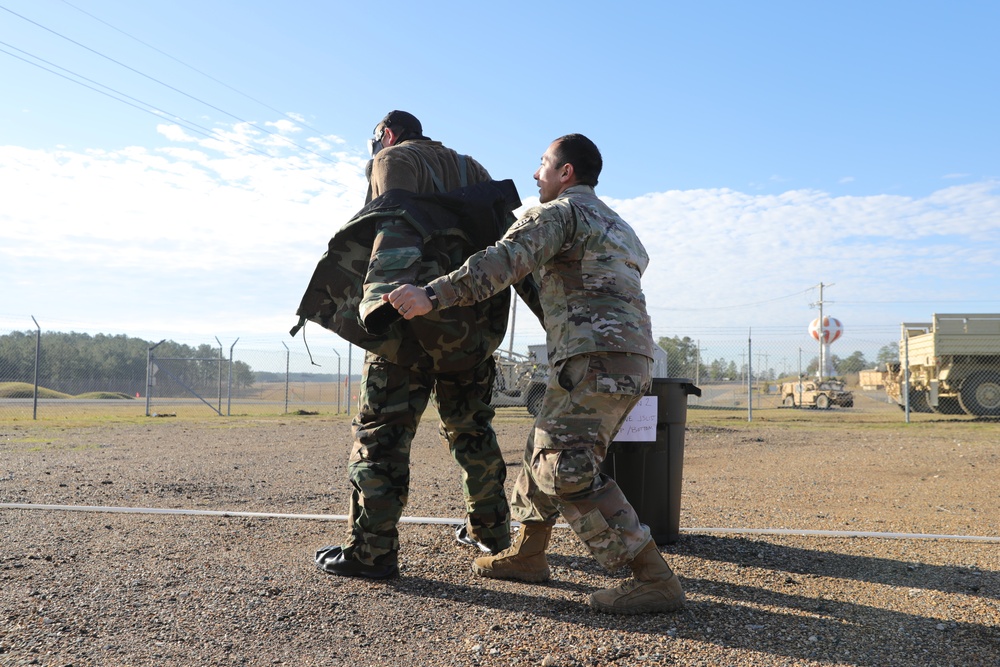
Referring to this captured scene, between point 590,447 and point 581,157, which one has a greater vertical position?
point 581,157

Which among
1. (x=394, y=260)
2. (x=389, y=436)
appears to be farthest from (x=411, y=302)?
(x=389, y=436)

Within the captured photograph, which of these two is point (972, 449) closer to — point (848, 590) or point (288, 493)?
point (848, 590)

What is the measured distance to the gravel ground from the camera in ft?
7.73

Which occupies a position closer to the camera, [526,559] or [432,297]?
[432,297]

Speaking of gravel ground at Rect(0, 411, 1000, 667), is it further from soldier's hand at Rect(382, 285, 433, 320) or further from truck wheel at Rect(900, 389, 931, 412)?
truck wheel at Rect(900, 389, 931, 412)

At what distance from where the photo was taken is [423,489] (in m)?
5.84

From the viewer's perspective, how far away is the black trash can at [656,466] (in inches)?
146

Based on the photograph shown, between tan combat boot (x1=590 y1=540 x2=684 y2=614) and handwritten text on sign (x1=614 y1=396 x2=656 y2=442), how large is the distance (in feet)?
3.18

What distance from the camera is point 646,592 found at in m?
2.69

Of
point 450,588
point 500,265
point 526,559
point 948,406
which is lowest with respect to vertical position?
point 450,588

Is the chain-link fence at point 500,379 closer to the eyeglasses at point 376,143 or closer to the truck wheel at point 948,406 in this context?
the truck wheel at point 948,406

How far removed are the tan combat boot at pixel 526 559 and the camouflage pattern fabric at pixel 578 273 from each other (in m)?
0.77

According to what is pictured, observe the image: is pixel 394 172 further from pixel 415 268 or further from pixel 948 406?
pixel 948 406

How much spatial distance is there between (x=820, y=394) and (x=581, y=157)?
26557 millimetres
